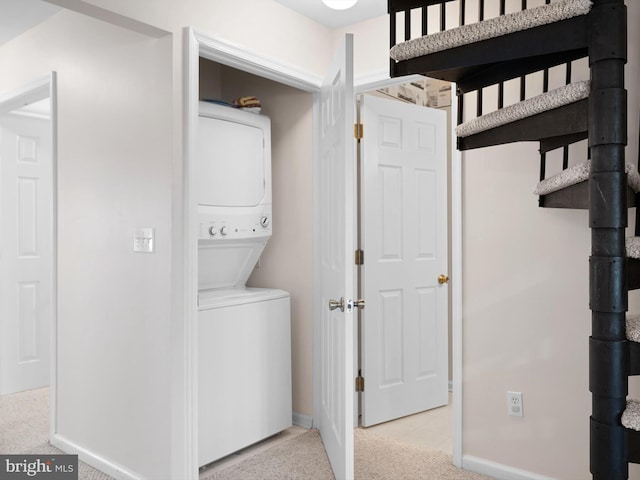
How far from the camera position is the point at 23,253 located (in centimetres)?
414

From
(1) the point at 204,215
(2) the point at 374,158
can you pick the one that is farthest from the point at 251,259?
(2) the point at 374,158

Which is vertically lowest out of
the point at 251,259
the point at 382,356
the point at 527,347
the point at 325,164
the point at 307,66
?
the point at 382,356

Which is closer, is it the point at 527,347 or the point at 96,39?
the point at 527,347

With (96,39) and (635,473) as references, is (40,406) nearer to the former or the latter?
(96,39)

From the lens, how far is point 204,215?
2.79 m

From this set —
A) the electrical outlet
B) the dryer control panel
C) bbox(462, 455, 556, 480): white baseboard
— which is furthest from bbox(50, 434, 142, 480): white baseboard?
the electrical outlet

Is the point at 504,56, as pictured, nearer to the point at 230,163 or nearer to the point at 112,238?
the point at 230,163

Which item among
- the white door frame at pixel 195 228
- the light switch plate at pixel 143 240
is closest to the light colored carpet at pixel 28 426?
the white door frame at pixel 195 228

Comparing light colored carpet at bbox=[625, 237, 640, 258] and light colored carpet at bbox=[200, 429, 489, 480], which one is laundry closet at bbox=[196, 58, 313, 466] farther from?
light colored carpet at bbox=[625, 237, 640, 258]

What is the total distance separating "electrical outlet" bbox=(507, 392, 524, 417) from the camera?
2465 mm

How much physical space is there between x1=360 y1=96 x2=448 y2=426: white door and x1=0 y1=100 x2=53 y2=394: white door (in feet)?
8.29

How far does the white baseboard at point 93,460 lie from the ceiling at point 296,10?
2.26 metres

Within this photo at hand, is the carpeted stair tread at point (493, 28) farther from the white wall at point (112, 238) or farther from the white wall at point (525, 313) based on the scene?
the white wall at point (112, 238)

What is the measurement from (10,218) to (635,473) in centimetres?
420
